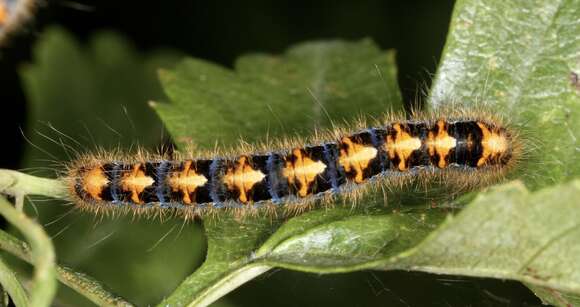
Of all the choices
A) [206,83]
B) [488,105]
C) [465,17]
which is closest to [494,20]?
[465,17]

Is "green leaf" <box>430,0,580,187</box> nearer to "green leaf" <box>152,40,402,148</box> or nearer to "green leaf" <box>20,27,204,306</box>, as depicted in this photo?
"green leaf" <box>152,40,402,148</box>

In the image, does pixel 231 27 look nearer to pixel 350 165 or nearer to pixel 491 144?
pixel 350 165

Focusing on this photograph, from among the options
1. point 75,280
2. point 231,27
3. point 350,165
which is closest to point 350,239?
point 350,165

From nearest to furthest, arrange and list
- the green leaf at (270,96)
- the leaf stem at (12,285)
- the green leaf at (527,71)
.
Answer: the leaf stem at (12,285)
the green leaf at (527,71)
the green leaf at (270,96)

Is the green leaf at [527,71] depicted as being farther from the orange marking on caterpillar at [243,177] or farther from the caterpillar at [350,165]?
the orange marking on caterpillar at [243,177]

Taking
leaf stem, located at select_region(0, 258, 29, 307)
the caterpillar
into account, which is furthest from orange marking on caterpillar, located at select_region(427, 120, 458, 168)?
leaf stem, located at select_region(0, 258, 29, 307)

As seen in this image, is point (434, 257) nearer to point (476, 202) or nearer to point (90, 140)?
point (476, 202)

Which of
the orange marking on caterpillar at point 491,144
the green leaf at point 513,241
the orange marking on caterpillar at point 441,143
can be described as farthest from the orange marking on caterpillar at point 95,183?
the orange marking on caterpillar at point 491,144
